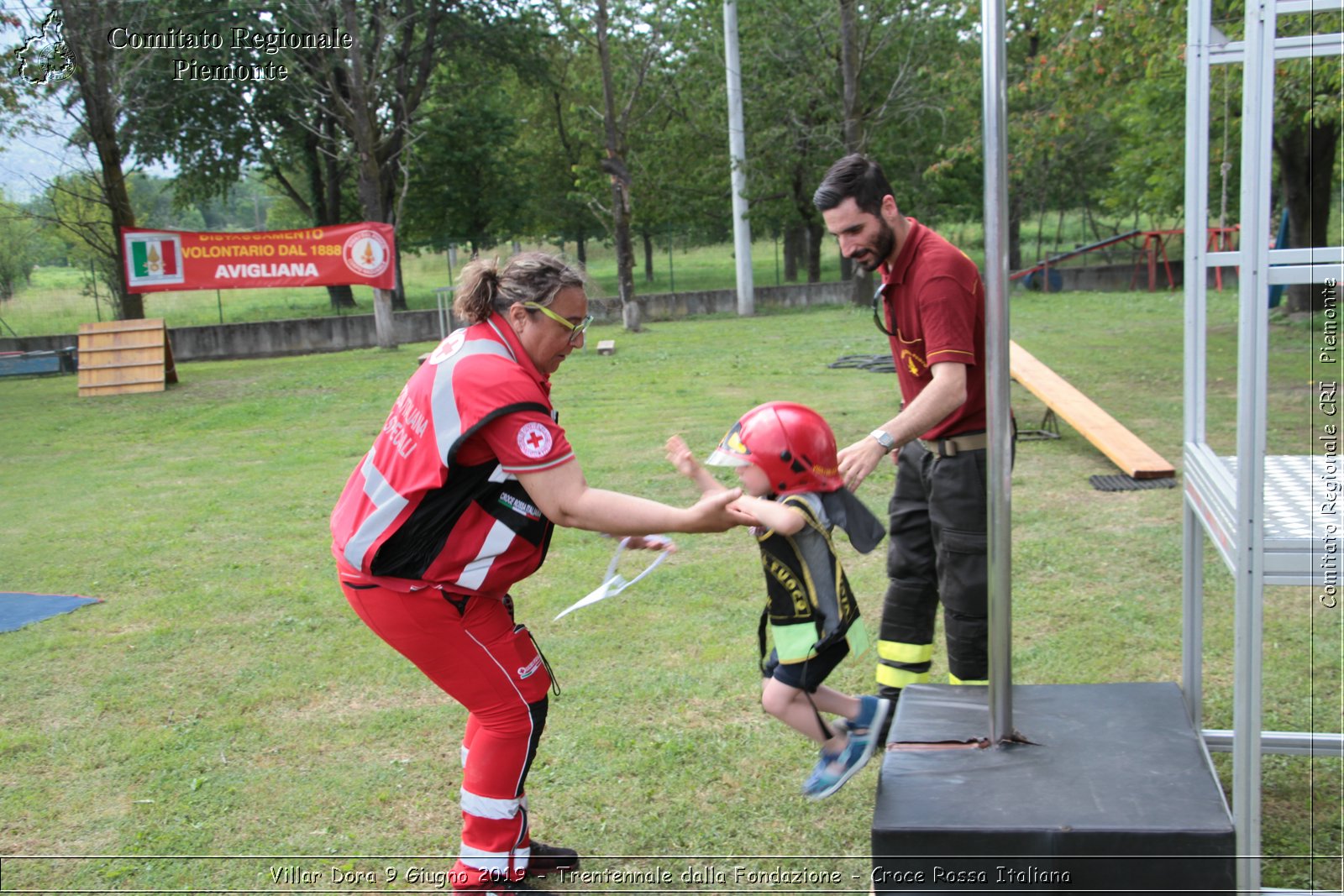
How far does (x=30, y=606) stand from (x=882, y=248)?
5495 millimetres

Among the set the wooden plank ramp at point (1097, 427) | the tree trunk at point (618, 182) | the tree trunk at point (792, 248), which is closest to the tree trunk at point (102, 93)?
the tree trunk at point (618, 182)

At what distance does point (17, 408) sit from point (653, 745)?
574 inches

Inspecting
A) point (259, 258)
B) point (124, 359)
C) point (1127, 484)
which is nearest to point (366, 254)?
point (259, 258)

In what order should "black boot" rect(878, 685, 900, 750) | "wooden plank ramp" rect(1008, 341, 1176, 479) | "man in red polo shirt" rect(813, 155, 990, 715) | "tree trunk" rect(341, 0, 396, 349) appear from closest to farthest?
"man in red polo shirt" rect(813, 155, 990, 715) < "black boot" rect(878, 685, 900, 750) < "wooden plank ramp" rect(1008, 341, 1176, 479) < "tree trunk" rect(341, 0, 396, 349)

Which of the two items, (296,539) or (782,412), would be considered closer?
(782,412)

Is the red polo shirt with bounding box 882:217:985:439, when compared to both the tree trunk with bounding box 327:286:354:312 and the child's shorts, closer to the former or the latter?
the child's shorts

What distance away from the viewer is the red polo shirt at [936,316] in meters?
3.64

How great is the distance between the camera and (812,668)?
3.54 metres

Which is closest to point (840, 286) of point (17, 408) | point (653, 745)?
point (17, 408)

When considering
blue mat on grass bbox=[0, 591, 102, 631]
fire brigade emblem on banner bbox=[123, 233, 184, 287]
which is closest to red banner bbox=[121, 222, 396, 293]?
fire brigade emblem on banner bbox=[123, 233, 184, 287]

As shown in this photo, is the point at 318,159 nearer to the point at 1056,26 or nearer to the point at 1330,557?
the point at 1056,26

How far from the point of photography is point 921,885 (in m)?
2.77

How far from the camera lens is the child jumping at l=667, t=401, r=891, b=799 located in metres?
3.41

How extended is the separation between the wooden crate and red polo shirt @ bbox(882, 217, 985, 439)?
1529 cm
